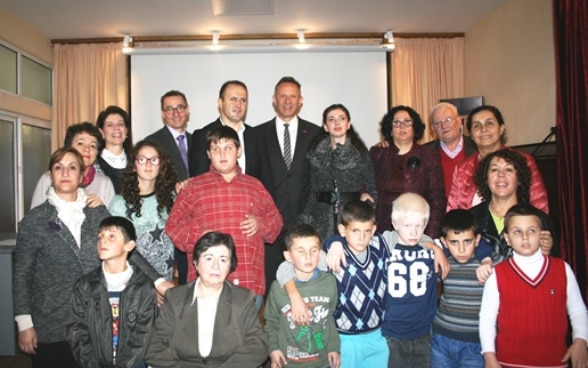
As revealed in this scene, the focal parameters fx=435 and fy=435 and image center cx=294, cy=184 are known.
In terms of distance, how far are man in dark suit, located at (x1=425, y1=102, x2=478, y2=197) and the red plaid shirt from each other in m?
1.52

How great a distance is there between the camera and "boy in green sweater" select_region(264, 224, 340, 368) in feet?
6.31

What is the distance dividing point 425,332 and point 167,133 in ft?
7.57

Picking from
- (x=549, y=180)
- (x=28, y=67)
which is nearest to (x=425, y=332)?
(x=549, y=180)

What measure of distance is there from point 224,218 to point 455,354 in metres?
1.28

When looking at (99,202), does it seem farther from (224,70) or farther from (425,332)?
(224,70)

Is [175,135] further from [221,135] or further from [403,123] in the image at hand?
[403,123]

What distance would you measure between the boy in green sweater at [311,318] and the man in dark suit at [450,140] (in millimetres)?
1494

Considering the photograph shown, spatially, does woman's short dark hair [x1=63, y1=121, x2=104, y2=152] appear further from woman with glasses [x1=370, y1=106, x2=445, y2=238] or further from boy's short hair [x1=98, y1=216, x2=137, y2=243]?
woman with glasses [x1=370, y1=106, x2=445, y2=238]

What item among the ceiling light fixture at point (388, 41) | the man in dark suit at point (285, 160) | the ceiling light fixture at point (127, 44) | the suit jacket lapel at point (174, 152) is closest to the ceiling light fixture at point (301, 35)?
the ceiling light fixture at point (388, 41)

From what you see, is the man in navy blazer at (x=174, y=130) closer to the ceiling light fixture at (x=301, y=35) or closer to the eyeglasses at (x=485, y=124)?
the eyeglasses at (x=485, y=124)

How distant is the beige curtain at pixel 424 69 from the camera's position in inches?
245

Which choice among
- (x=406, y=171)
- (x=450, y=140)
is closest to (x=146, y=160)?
(x=406, y=171)

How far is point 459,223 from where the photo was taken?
2.10 meters

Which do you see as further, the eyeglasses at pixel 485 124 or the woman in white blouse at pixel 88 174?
the eyeglasses at pixel 485 124
